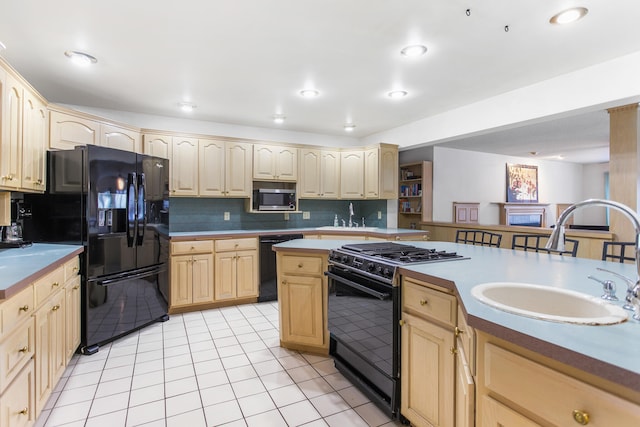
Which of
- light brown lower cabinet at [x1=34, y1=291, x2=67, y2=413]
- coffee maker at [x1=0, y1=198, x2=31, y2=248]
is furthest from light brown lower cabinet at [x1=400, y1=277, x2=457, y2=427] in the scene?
coffee maker at [x1=0, y1=198, x2=31, y2=248]

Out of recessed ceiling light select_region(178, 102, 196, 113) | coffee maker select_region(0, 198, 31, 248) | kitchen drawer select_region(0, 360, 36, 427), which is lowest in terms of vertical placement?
kitchen drawer select_region(0, 360, 36, 427)

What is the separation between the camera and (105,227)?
2.84 meters

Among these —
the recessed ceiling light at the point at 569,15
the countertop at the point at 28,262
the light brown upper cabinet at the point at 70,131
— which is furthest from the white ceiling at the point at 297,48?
the countertop at the point at 28,262

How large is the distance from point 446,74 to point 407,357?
2.31 m

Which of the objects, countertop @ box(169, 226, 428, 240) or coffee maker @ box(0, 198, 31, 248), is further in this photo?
countertop @ box(169, 226, 428, 240)

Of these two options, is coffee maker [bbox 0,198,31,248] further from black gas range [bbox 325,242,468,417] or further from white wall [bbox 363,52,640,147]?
white wall [bbox 363,52,640,147]

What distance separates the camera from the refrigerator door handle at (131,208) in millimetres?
3047

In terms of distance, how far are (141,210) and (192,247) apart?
2.51 feet

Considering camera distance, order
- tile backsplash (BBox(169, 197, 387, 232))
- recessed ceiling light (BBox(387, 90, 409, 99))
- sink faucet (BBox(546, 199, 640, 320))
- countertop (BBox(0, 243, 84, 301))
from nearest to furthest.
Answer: sink faucet (BBox(546, 199, 640, 320)), countertop (BBox(0, 243, 84, 301)), recessed ceiling light (BBox(387, 90, 409, 99)), tile backsplash (BBox(169, 197, 387, 232))

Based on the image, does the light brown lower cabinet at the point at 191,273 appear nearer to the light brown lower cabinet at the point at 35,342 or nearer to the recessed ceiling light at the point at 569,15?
the light brown lower cabinet at the point at 35,342

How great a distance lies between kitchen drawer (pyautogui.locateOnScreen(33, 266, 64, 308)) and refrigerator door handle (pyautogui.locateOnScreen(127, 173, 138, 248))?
829 mm

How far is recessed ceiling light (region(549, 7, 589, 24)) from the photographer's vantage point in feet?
6.22

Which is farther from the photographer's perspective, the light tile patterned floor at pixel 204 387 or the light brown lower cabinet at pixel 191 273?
the light brown lower cabinet at pixel 191 273

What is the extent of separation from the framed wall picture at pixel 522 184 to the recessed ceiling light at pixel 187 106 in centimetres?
659
